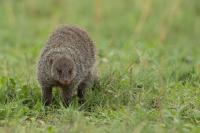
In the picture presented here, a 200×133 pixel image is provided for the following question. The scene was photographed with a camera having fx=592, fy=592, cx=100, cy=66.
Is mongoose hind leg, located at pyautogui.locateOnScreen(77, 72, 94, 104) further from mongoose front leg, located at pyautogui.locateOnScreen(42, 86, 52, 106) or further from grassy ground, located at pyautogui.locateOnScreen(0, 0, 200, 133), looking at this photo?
mongoose front leg, located at pyautogui.locateOnScreen(42, 86, 52, 106)

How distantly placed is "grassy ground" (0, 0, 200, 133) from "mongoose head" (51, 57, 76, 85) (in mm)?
314

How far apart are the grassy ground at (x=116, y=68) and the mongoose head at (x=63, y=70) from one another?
0.31 metres

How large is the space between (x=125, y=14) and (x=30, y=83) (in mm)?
5251

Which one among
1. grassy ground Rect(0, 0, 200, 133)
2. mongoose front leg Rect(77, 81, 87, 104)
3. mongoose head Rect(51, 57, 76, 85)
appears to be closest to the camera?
grassy ground Rect(0, 0, 200, 133)

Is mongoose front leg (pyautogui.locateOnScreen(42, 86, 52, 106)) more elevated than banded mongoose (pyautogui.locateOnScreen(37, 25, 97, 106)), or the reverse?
banded mongoose (pyautogui.locateOnScreen(37, 25, 97, 106))

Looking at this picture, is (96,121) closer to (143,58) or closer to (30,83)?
(30,83)

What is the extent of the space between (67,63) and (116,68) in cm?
122

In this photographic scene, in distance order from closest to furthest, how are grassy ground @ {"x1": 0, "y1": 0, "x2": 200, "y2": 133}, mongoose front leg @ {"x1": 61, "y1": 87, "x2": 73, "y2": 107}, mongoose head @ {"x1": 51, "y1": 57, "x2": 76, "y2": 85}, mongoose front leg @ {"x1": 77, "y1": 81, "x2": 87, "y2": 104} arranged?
grassy ground @ {"x1": 0, "y1": 0, "x2": 200, "y2": 133}, mongoose head @ {"x1": 51, "y1": 57, "x2": 76, "y2": 85}, mongoose front leg @ {"x1": 61, "y1": 87, "x2": 73, "y2": 107}, mongoose front leg @ {"x1": 77, "y1": 81, "x2": 87, "y2": 104}

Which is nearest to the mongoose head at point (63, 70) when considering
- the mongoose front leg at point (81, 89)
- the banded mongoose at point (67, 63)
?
the banded mongoose at point (67, 63)

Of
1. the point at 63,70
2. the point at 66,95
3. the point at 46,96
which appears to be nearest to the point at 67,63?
the point at 63,70

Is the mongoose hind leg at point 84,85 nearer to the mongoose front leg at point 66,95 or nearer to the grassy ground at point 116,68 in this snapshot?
the grassy ground at point 116,68

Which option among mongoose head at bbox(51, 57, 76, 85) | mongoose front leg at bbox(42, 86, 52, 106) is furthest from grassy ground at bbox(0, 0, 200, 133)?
mongoose head at bbox(51, 57, 76, 85)

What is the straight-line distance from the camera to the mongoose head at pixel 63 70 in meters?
6.07

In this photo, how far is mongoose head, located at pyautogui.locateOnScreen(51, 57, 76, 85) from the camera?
6.07 meters
